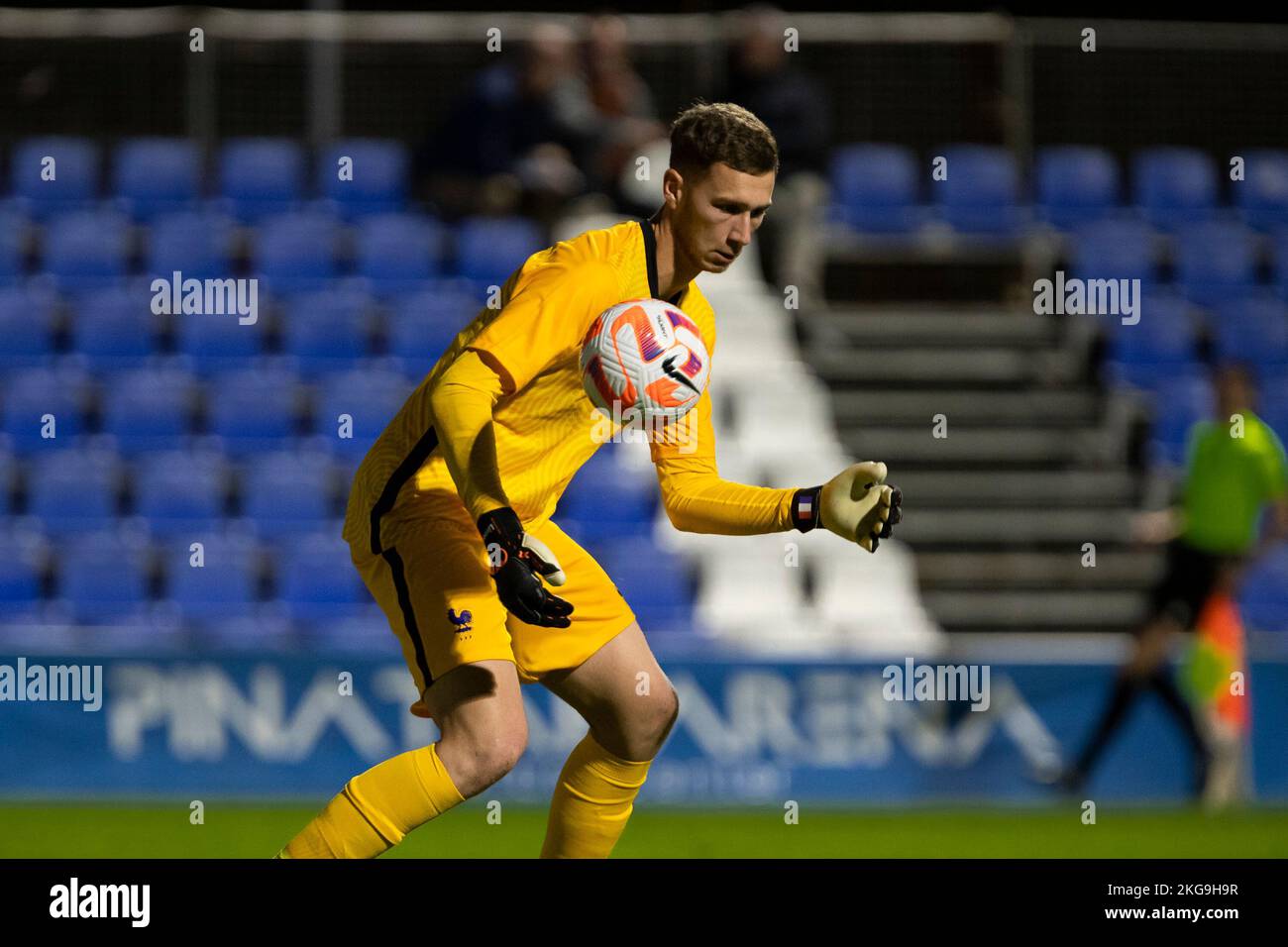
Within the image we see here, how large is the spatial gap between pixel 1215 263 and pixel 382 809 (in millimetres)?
9174

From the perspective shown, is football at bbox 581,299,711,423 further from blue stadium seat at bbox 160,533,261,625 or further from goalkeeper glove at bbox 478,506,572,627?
blue stadium seat at bbox 160,533,261,625

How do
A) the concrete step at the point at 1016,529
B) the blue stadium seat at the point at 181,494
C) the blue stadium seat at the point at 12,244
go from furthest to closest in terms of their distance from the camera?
the blue stadium seat at the point at 12,244, the concrete step at the point at 1016,529, the blue stadium seat at the point at 181,494

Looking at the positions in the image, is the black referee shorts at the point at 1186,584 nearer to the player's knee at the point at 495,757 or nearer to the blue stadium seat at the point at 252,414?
the blue stadium seat at the point at 252,414

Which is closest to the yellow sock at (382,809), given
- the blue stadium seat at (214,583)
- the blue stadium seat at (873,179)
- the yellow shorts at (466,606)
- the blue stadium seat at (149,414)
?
the yellow shorts at (466,606)

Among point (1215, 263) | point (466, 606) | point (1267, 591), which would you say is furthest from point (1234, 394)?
point (466, 606)

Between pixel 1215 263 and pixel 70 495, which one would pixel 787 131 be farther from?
pixel 70 495

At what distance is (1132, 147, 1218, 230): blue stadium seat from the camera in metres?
12.8

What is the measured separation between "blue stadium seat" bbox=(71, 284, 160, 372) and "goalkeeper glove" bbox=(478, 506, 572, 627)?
292 inches

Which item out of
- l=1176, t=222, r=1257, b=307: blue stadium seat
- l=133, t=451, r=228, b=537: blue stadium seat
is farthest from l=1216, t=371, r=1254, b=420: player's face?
l=133, t=451, r=228, b=537: blue stadium seat

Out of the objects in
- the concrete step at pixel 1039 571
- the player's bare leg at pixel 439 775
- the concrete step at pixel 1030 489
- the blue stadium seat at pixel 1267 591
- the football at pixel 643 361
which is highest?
the football at pixel 643 361

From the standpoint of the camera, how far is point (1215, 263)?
12328mm

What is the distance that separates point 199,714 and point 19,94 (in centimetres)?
494

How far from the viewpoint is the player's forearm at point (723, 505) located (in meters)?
4.75

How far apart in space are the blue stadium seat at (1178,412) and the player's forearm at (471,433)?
7746 millimetres
